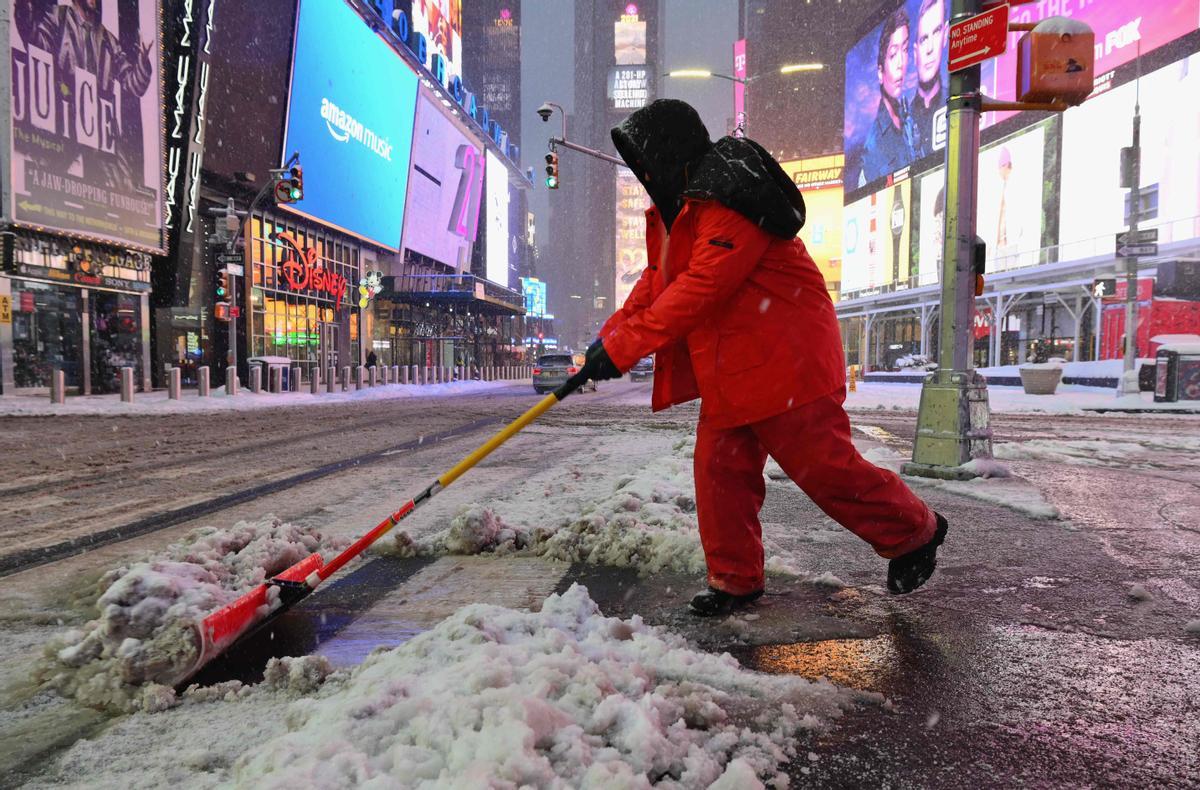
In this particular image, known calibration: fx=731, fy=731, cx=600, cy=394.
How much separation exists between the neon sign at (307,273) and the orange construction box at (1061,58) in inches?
1194

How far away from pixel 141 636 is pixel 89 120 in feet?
72.8

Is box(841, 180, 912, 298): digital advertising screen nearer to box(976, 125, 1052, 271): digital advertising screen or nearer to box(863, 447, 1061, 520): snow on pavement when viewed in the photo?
box(976, 125, 1052, 271): digital advertising screen

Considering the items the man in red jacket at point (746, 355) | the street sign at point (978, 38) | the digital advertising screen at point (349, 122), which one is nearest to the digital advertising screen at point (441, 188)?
the digital advertising screen at point (349, 122)

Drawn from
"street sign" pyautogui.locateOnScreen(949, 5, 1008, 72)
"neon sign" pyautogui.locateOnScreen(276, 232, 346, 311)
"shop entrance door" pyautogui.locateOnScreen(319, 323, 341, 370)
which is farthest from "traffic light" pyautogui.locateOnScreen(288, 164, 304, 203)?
"street sign" pyautogui.locateOnScreen(949, 5, 1008, 72)

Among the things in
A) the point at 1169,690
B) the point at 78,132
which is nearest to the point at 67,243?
the point at 78,132

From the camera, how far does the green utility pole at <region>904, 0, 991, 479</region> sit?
6008 mm

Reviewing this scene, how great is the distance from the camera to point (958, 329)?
616 cm

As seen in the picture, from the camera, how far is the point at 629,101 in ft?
538

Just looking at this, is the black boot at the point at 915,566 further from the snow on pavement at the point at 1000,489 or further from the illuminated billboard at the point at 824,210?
the illuminated billboard at the point at 824,210

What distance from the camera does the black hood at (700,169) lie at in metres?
2.66

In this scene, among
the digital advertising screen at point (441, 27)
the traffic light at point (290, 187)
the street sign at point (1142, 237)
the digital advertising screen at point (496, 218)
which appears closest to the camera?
the street sign at point (1142, 237)

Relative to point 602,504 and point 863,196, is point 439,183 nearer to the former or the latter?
point 863,196

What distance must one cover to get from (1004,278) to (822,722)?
38.3 m

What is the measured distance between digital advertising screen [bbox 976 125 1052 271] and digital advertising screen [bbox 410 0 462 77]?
33.8 meters
